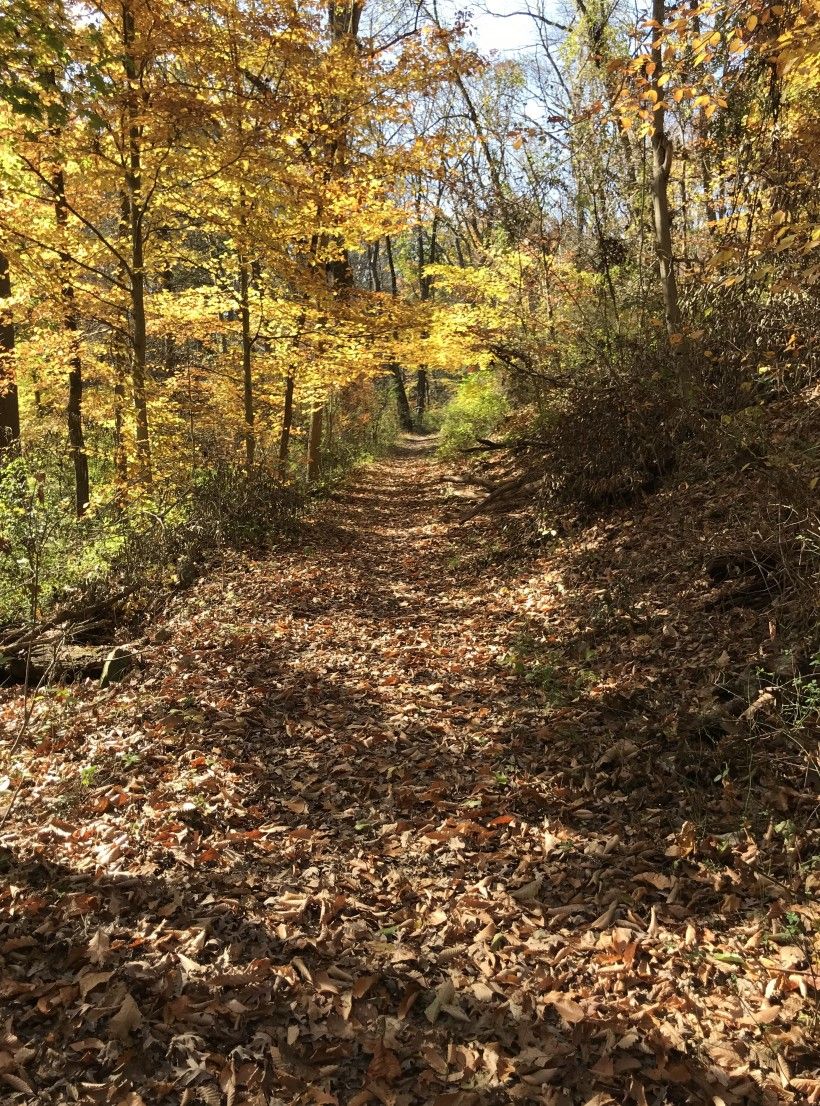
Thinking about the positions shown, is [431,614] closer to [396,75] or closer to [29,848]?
[29,848]

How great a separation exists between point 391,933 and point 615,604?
362 centimetres

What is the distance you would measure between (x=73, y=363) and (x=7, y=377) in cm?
160

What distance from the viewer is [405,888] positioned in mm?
3664

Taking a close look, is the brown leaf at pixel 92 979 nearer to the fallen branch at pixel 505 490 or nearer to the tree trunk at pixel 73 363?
the tree trunk at pixel 73 363

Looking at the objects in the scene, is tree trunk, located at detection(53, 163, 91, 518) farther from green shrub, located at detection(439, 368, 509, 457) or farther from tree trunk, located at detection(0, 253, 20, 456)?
green shrub, located at detection(439, 368, 509, 457)

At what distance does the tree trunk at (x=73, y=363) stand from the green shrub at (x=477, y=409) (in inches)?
351

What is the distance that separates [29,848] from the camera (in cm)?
381

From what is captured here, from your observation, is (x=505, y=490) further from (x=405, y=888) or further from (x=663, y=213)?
(x=405, y=888)

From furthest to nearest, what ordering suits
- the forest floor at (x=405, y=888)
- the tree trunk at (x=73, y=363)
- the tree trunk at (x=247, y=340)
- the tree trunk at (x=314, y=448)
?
the tree trunk at (x=314, y=448), the tree trunk at (x=247, y=340), the tree trunk at (x=73, y=363), the forest floor at (x=405, y=888)

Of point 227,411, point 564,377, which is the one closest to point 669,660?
point 564,377

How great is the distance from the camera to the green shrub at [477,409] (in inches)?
706

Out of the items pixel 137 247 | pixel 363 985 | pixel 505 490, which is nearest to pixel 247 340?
pixel 137 247

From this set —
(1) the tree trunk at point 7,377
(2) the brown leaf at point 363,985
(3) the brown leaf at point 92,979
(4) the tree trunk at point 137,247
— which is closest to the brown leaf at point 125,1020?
(3) the brown leaf at point 92,979

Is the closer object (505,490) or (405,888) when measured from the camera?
(405,888)
